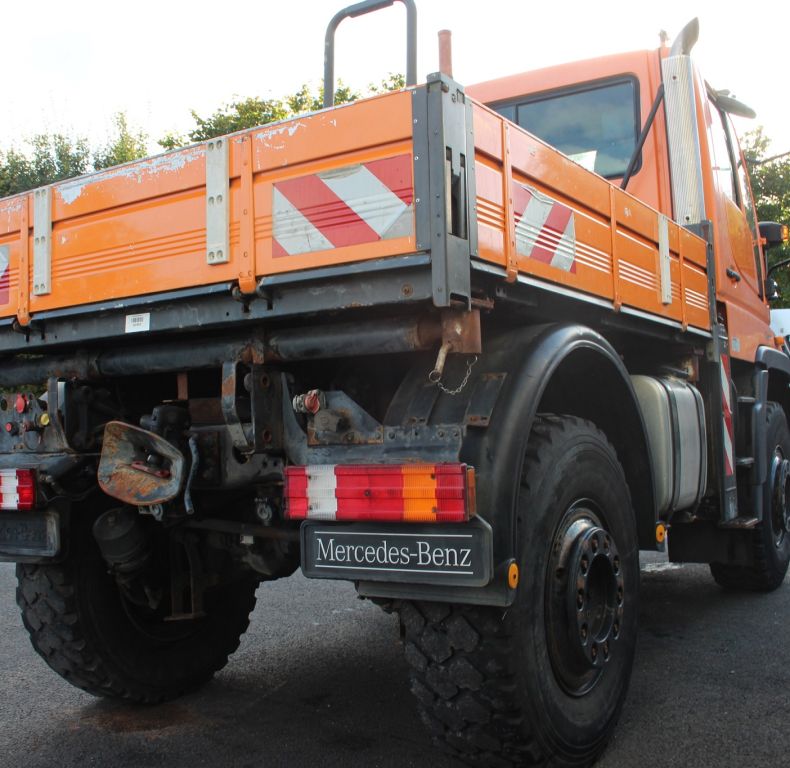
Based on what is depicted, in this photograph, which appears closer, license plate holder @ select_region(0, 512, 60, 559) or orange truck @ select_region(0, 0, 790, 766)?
orange truck @ select_region(0, 0, 790, 766)

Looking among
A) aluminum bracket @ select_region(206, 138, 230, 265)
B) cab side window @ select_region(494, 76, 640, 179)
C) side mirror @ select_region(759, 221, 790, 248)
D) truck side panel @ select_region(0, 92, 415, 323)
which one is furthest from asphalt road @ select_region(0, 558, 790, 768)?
cab side window @ select_region(494, 76, 640, 179)

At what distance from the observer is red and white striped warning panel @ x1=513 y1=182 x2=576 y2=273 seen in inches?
108

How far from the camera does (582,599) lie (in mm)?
2943

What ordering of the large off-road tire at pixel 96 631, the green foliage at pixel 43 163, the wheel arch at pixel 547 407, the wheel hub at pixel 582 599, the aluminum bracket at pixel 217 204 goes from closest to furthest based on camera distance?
the wheel arch at pixel 547 407 → the aluminum bracket at pixel 217 204 → the wheel hub at pixel 582 599 → the large off-road tire at pixel 96 631 → the green foliage at pixel 43 163

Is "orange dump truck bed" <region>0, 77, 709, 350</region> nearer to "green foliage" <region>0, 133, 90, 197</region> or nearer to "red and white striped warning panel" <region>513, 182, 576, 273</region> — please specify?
"red and white striped warning panel" <region>513, 182, 576, 273</region>

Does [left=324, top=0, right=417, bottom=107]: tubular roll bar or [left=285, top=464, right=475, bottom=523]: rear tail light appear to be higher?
[left=324, top=0, right=417, bottom=107]: tubular roll bar

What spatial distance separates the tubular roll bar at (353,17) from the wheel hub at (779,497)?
3665 mm

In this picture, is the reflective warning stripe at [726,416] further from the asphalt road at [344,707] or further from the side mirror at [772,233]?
the side mirror at [772,233]

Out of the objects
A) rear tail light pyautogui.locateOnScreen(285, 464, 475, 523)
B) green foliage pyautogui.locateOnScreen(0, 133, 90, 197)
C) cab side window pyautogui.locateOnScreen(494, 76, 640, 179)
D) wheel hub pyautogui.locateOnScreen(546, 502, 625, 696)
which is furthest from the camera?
green foliage pyautogui.locateOnScreen(0, 133, 90, 197)

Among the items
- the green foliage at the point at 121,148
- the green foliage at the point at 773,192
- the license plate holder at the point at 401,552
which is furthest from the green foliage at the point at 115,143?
the license plate holder at the point at 401,552

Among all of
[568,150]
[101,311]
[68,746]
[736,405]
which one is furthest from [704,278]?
[68,746]

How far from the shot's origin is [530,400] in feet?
8.59

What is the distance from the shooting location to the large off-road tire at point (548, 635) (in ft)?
8.34

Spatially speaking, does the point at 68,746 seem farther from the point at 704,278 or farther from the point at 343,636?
the point at 704,278
